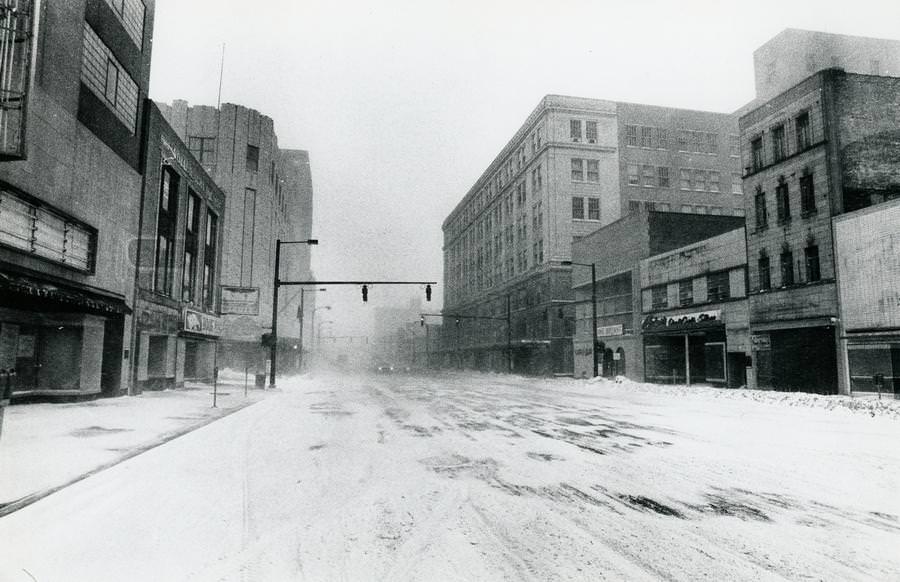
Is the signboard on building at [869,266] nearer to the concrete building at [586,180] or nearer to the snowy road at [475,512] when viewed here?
the snowy road at [475,512]

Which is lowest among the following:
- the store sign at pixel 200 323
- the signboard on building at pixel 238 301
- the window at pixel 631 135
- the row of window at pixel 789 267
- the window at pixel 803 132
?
the store sign at pixel 200 323

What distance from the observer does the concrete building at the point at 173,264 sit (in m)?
24.0

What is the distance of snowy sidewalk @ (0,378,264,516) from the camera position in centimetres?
737

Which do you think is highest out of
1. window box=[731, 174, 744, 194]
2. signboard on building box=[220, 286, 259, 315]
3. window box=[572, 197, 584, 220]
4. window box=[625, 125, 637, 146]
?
window box=[625, 125, 637, 146]

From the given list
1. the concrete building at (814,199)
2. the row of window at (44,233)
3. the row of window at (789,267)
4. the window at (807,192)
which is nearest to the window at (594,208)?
the concrete building at (814,199)

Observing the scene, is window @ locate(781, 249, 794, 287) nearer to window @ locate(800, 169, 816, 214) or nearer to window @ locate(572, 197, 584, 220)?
window @ locate(800, 169, 816, 214)

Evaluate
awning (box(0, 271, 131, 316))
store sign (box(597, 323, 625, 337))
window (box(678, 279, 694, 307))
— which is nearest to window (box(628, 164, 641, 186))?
store sign (box(597, 323, 625, 337))

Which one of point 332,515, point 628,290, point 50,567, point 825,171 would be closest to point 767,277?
point 825,171

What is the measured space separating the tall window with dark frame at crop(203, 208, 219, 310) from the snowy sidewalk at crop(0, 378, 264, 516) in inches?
684

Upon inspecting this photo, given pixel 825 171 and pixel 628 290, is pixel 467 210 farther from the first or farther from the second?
pixel 825 171

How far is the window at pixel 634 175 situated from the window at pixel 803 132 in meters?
30.2

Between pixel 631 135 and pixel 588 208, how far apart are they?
9776 millimetres

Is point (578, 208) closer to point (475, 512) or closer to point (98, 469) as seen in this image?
point (98, 469)

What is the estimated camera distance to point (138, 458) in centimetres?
903
